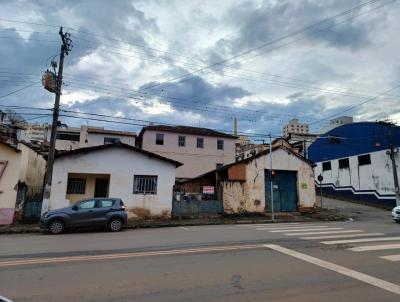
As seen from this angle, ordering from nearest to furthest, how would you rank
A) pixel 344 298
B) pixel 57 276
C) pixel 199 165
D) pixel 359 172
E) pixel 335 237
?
1. pixel 344 298
2. pixel 57 276
3. pixel 335 237
4. pixel 359 172
5. pixel 199 165

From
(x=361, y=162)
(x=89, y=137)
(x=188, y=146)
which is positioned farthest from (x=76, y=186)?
(x=361, y=162)

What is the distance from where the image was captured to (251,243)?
10617mm

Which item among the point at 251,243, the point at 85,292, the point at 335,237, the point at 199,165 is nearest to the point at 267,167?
the point at 335,237

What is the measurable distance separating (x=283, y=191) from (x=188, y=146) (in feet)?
63.5

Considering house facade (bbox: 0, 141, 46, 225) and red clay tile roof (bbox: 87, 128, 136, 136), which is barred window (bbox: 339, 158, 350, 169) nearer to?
red clay tile roof (bbox: 87, 128, 136, 136)

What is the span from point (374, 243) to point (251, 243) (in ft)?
12.9

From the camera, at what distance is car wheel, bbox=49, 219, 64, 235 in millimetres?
14742

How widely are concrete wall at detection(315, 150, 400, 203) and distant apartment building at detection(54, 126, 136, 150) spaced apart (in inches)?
1016

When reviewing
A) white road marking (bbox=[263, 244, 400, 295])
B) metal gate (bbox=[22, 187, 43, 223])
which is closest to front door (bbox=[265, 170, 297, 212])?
metal gate (bbox=[22, 187, 43, 223])

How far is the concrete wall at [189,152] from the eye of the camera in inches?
1650

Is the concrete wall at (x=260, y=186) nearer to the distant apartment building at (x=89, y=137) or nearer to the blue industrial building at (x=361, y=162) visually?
the blue industrial building at (x=361, y=162)

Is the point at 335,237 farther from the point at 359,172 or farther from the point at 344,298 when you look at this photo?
the point at 359,172

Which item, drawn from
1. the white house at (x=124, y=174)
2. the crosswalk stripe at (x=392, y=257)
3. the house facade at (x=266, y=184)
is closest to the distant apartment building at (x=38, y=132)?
the white house at (x=124, y=174)

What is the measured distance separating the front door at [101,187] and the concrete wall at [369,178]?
2615cm
